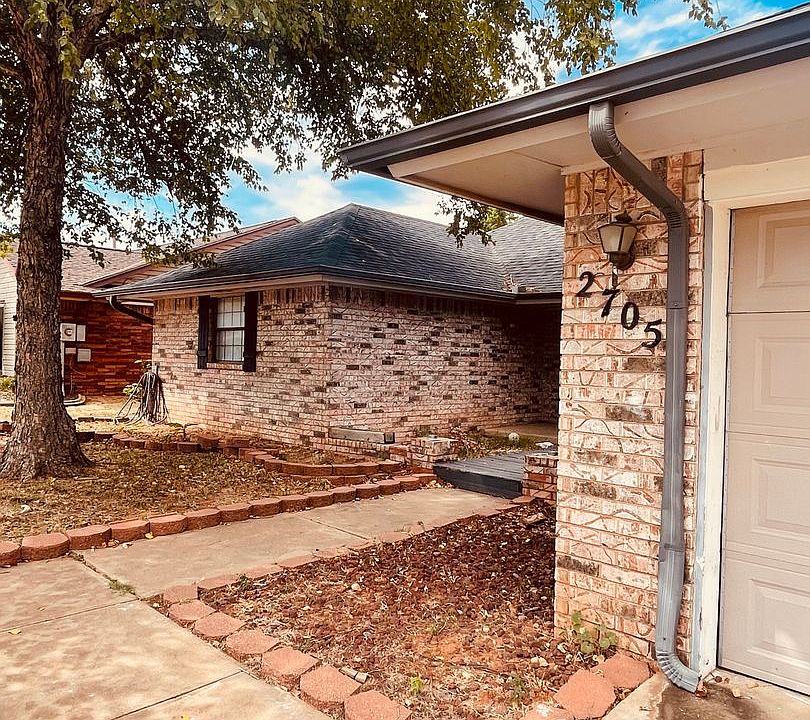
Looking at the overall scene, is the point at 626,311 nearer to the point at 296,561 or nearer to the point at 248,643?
the point at 248,643

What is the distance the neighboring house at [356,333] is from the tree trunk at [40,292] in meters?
2.87

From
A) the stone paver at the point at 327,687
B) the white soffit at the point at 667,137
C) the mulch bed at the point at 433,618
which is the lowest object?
the mulch bed at the point at 433,618

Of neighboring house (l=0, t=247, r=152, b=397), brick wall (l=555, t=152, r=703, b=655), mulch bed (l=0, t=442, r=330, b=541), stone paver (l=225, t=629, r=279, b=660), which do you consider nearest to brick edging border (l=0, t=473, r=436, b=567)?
mulch bed (l=0, t=442, r=330, b=541)

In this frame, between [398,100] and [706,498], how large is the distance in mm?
7136

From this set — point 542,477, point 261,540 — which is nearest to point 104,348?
point 261,540

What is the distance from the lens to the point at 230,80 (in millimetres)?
8000

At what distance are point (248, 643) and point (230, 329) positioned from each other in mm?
7653

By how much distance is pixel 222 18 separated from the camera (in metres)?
4.55

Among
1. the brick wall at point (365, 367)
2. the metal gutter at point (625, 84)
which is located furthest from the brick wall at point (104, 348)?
the metal gutter at point (625, 84)

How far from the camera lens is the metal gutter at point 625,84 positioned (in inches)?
74.8

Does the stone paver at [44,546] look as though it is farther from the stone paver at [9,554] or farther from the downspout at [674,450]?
the downspout at [674,450]

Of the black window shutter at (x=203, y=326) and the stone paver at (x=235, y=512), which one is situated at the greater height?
the black window shutter at (x=203, y=326)

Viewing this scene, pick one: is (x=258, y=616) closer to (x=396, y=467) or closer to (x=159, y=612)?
(x=159, y=612)

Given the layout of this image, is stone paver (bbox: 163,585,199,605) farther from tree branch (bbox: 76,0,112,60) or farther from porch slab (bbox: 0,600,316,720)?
tree branch (bbox: 76,0,112,60)
